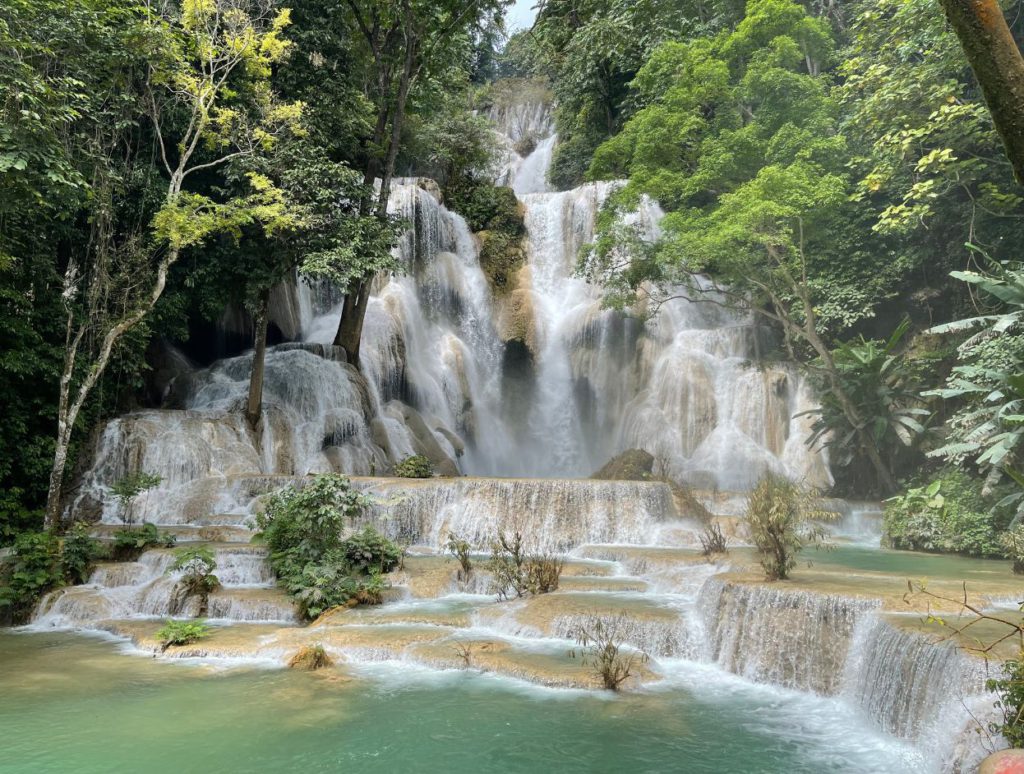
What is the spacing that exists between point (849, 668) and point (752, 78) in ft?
47.6

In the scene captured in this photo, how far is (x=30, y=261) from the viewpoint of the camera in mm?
12750

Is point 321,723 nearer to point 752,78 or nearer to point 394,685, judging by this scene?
point 394,685

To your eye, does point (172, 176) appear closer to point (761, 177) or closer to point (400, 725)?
point (761, 177)

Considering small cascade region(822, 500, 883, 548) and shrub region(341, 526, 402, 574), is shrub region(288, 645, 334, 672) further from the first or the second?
small cascade region(822, 500, 883, 548)

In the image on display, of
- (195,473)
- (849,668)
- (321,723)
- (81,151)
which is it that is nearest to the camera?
(321,723)

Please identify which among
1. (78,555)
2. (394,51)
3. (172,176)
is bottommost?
(78,555)

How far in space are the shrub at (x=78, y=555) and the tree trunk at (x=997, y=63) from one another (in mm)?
11890

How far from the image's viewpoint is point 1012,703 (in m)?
4.36

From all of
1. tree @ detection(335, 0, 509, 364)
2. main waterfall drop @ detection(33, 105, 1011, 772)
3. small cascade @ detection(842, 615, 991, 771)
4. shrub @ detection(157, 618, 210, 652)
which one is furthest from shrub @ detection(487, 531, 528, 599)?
tree @ detection(335, 0, 509, 364)

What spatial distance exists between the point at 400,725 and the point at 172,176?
40.7 ft

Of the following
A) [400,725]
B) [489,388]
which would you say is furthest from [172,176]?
[400,725]

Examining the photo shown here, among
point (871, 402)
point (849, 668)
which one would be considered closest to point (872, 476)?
point (871, 402)

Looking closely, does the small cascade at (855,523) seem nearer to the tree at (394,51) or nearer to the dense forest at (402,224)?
the dense forest at (402,224)

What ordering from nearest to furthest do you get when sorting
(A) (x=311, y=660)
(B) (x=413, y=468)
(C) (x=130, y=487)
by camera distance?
(A) (x=311, y=660) < (C) (x=130, y=487) < (B) (x=413, y=468)
